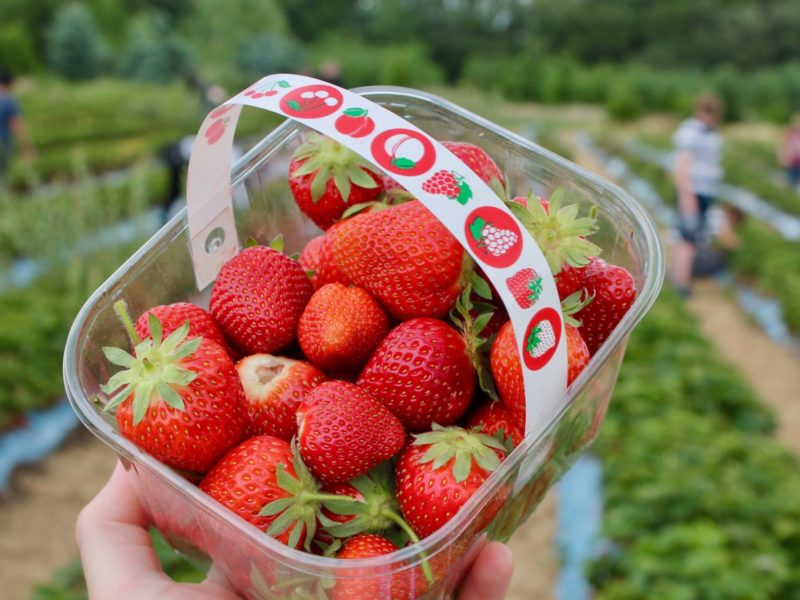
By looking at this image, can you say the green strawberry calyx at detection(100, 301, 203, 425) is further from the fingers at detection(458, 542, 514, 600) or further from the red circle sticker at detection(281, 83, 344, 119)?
the fingers at detection(458, 542, 514, 600)

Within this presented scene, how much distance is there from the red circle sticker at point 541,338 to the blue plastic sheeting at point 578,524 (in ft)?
6.95

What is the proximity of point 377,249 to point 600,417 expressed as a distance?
0.45 m

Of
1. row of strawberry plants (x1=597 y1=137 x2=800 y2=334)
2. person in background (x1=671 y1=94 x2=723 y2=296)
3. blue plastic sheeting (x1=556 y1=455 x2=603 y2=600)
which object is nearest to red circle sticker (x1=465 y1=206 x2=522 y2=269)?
blue plastic sheeting (x1=556 y1=455 x2=603 y2=600)

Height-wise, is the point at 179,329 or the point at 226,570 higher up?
the point at 179,329

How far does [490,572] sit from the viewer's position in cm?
103

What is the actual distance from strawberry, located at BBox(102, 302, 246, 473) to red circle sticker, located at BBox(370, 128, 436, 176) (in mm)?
289

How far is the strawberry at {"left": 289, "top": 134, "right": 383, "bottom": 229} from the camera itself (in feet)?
3.71

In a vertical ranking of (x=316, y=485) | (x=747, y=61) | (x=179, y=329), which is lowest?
(x=747, y=61)

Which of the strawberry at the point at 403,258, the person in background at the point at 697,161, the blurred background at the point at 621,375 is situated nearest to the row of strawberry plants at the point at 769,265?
the blurred background at the point at 621,375

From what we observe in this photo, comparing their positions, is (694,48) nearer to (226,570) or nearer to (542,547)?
(542,547)

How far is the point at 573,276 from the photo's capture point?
3.41 feet

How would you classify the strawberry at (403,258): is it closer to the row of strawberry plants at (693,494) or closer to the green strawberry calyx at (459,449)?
the green strawberry calyx at (459,449)

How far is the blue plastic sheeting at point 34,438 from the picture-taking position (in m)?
3.84

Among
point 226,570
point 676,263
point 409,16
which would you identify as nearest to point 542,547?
point 226,570
